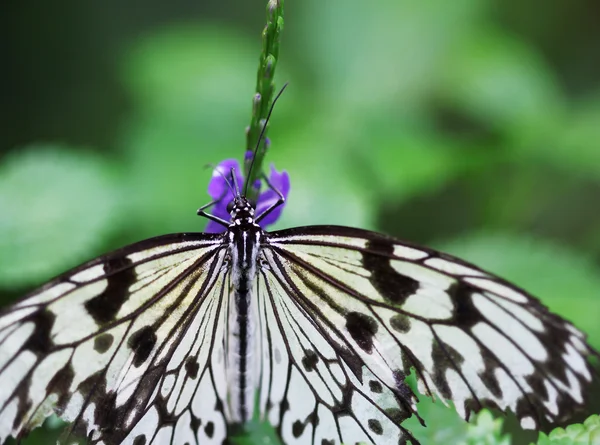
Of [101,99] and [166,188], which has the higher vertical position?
[101,99]

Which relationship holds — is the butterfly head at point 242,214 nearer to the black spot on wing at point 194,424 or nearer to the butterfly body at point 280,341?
the butterfly body at point 280,341

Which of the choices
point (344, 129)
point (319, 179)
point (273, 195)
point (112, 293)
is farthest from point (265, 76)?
point (344, 129)

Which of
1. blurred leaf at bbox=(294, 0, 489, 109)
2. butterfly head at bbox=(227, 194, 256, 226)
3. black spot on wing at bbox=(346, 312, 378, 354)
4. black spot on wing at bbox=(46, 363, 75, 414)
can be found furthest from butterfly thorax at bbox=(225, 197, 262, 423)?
blurred leaf at bbox=(294, 0, 489, 109)

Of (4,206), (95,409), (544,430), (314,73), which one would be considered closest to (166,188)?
(4,206)

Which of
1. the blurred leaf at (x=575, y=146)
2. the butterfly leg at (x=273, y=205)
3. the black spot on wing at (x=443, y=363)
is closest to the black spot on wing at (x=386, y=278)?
the black spot on wing at (x=443, y=363)

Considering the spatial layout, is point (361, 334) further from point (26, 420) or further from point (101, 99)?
point (101, 99)

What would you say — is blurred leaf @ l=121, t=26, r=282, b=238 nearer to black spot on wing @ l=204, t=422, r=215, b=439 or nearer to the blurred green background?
the blurred green background
